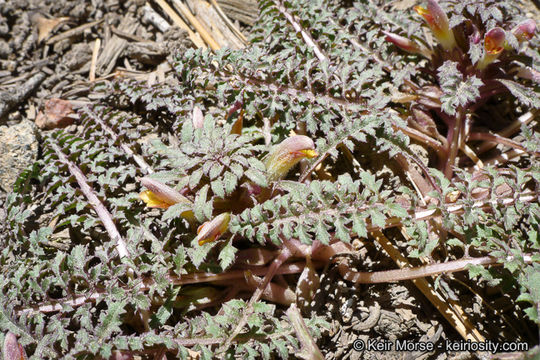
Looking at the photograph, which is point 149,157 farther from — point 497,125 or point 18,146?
point 497,125

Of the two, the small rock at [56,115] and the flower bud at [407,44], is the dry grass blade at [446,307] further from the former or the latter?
the small rock at [56,115]

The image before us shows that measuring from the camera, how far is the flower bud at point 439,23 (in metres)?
2.98

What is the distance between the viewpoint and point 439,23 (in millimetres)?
3070

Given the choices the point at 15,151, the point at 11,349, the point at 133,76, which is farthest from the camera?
the point at 133,76

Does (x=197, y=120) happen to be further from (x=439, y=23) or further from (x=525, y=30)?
(x=525, y=30)

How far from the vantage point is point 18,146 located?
338 cm

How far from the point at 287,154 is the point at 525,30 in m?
1.67

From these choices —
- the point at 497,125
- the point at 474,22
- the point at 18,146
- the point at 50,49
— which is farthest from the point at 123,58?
the point at 497,125

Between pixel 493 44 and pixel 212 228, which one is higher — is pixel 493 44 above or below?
below

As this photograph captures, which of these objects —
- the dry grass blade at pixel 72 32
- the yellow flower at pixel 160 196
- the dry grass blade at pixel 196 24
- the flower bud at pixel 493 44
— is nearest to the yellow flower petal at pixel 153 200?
the yellow flower at pixel 160 196

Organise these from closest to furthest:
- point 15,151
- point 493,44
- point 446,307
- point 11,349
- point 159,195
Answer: point 11,349, point 159,195, point 446,307, point 493,44, point 15,151

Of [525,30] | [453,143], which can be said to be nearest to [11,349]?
[453,143]

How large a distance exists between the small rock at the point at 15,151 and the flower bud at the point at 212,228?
1.61 meters

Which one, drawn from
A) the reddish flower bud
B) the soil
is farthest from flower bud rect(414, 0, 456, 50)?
the soil
